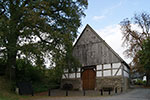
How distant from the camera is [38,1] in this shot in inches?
566

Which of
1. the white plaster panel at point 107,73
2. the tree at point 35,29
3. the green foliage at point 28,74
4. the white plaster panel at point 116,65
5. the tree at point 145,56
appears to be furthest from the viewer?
the white plaster panel at point 107,73

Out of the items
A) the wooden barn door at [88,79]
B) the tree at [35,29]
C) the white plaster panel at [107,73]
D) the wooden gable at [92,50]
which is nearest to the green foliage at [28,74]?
the tree at [35,29]

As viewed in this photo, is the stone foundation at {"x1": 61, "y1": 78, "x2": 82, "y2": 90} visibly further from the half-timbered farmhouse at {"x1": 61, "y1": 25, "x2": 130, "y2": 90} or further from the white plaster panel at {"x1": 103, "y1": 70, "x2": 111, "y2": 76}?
the white plaster panel at {"x1": 103, "y1": 70, "x2": 111, "y2": 76}

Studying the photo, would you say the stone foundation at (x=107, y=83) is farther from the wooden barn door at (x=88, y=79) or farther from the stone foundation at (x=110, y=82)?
the wooden barn door at (x=88, y=79)

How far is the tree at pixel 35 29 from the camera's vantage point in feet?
44.4

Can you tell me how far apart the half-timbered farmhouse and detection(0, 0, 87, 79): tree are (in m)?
4.52

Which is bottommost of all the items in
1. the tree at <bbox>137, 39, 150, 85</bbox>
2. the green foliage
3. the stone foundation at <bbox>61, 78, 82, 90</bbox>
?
the stone foundation at <bbox>61, 78, 82, 90</bbox>

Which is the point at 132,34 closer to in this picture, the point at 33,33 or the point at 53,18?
the point at 53,18

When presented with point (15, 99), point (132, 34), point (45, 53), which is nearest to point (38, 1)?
point (45, 53)

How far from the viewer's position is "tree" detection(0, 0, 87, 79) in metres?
13.5

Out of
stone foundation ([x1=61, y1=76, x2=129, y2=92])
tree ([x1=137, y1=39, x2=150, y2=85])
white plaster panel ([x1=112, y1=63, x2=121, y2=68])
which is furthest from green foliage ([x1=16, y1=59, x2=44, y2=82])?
tree ([x1=137, y1=39, x2=150, y2=85])

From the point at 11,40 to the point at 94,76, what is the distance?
10683mm

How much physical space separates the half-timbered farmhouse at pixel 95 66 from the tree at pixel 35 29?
452cm

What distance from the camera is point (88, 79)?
20.7m
